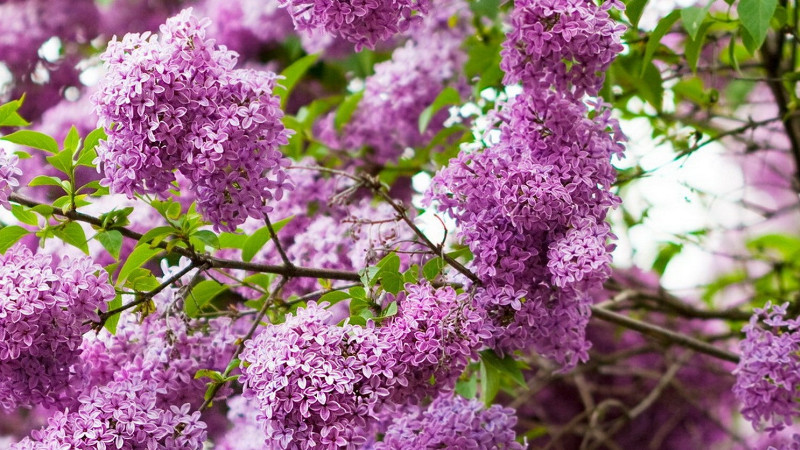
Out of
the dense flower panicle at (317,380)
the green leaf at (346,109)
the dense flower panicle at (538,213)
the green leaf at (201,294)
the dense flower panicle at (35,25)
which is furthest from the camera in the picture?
the dense flower panicle at (35,25)

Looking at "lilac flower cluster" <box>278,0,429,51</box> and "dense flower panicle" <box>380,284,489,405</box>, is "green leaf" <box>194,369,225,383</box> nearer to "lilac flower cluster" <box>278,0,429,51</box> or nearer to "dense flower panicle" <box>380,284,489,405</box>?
"dense flower panicle" <box>380,284,489,405</box>

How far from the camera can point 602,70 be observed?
1.55 m

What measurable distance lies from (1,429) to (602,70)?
303cm

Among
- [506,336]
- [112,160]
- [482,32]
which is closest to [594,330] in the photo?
[482,32]

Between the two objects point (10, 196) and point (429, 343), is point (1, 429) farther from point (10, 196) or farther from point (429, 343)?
point (429, 343)

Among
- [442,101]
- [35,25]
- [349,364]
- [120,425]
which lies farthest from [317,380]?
[35,25]

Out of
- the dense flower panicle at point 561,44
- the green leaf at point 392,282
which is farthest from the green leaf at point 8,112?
the dense flower panicle at point 561,44

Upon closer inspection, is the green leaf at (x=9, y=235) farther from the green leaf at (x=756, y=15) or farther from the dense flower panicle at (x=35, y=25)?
the dense flower panicle at (x=35, y=25)

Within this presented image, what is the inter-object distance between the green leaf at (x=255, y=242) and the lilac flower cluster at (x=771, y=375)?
88cm

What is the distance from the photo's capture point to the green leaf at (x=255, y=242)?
167 cm

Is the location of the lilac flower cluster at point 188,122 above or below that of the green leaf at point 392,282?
above

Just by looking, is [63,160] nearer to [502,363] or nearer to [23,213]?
[23,213]

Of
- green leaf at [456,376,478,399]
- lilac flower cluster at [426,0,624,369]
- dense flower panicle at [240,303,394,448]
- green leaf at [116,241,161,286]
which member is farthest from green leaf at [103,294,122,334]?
green leaf at [456,376,478,399]

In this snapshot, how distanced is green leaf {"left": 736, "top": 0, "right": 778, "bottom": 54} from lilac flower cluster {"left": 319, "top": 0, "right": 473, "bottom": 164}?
999mm
